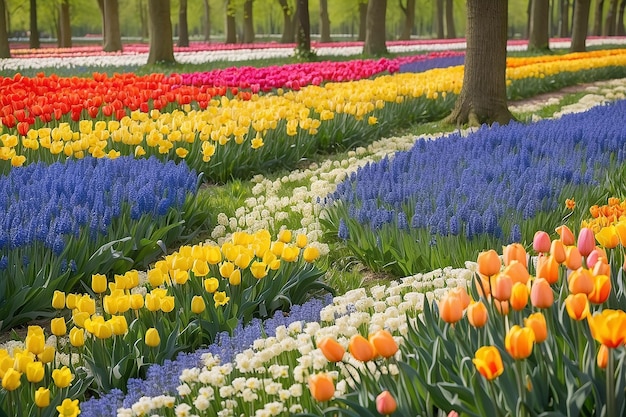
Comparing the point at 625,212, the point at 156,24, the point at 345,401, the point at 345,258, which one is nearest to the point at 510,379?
the point at 345,401

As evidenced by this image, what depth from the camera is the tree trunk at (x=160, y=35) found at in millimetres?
20891

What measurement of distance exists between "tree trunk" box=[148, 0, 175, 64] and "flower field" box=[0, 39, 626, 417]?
1079 centimetres

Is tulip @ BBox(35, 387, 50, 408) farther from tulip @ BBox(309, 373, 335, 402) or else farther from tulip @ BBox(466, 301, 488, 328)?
tulip @ BBox(466, 301, 488, 328)

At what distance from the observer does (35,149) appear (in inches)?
315

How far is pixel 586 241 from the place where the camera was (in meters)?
2.95

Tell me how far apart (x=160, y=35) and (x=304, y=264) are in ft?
57.2

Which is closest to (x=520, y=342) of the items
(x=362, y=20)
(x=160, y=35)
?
(x=160, y=35)

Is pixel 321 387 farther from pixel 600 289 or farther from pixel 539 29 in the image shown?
pixel 539 29

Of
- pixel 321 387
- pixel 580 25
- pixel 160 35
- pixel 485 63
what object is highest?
pixel 580 25

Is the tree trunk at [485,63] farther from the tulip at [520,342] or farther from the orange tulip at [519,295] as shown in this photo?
the tulip at [520,342]

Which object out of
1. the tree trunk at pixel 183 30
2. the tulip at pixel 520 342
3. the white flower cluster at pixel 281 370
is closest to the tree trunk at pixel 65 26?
the tree trunk at pixel 183 30

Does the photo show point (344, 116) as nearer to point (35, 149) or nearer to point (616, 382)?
point (35, 149)

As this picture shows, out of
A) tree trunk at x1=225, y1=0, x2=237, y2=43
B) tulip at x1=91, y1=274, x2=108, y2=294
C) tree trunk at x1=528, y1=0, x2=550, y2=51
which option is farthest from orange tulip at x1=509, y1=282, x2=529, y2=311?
tree trunk at x1=225, y1=0, x2=237, y2=43

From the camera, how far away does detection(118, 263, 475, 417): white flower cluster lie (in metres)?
2.83
